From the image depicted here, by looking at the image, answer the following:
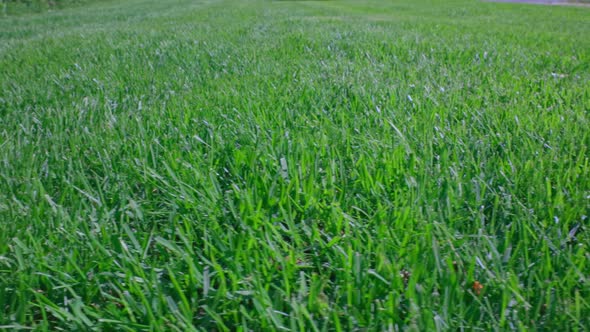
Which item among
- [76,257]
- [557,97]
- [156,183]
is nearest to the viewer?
[76,257]

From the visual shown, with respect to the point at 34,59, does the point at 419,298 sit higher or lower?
lower

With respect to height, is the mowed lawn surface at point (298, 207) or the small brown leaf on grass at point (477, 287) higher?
the mowed lawn surface at point (298, 207)

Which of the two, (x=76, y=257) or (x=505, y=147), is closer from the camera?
(x=76, y=257)

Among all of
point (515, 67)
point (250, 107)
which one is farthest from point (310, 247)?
point (515, 67)

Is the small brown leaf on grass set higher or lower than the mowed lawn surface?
lower

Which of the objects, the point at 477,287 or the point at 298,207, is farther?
the point at 298,207

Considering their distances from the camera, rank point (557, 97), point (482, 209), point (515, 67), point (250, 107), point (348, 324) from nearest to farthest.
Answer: point (348, 324)
point (482, 209)
point (250, 107)
point (557, 97)
point (515, 67)

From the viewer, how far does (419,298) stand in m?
0.89

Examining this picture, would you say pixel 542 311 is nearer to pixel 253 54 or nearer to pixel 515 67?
pixel 515 67

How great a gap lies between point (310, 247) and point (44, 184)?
2.89 ft

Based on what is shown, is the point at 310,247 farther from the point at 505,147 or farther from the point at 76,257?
the point at 505,147

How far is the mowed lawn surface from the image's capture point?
904 mm

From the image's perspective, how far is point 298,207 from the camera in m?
1.30

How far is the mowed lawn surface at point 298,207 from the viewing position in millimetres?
904
